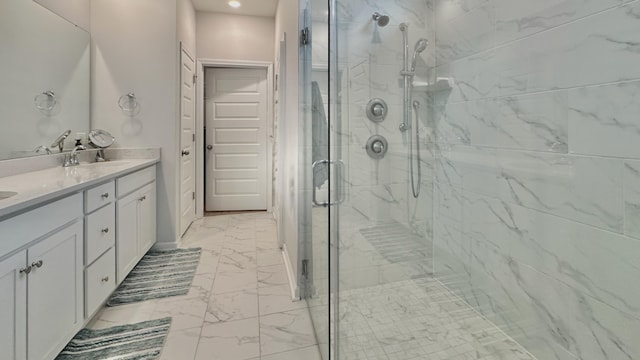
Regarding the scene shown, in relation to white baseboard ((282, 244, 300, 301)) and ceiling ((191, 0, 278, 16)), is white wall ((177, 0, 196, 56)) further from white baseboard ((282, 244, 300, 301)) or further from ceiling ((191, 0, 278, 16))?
white baseboard ((282, 244, 300, 301))

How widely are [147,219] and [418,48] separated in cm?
245

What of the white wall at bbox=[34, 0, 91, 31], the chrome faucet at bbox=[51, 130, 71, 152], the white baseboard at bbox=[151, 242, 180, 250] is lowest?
the white baseboard at bbox=[151, 242, 180, 250]

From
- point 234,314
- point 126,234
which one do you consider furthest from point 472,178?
point 126,234

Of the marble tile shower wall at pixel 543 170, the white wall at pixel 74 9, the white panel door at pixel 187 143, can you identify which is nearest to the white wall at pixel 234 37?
the white panel door at pixel 187 143

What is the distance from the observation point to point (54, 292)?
1404 mm

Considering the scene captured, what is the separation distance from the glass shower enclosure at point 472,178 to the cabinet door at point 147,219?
4.69 feet

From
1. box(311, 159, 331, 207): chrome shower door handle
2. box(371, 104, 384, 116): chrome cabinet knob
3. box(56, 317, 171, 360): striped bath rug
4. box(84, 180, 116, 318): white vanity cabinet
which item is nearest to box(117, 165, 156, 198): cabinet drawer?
box(84, 180, 116, 318): white vanity cabinet

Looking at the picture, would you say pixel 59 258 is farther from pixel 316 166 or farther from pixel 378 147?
pixel 378 147

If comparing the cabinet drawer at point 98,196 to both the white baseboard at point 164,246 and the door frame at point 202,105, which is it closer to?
the white baseboard at point 164,246

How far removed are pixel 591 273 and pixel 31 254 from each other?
2.11 metres

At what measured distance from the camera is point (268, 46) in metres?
4.33

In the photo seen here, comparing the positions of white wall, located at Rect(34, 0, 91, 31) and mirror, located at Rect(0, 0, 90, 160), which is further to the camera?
white wall, located at Rect(34, 0, 91, 31)

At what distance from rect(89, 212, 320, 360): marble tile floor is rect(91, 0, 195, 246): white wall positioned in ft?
2.82

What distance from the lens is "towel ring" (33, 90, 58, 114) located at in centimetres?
225
